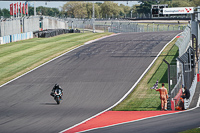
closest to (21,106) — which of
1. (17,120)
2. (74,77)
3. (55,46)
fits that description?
(17,120)

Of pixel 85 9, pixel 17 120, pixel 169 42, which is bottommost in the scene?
pixel 17 120

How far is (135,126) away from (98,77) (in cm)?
1352

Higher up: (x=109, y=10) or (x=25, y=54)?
(x=109, y=10)

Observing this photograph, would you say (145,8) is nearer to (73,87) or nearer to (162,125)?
(73,87)

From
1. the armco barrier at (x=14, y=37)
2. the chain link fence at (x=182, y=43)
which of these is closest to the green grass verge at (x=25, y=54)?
the armco barrier at (x=14, y=37)

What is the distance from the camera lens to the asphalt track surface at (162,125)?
16123 mm

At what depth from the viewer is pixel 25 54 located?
43844 mm

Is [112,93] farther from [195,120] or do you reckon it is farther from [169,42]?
[169,42]

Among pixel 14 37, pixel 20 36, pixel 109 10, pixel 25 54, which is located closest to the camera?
pixel 25 54

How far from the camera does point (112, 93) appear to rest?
25.7 metres

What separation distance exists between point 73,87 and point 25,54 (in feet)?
58.5

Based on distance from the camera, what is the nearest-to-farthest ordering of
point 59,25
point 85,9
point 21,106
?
point 21,106
point 59,25
point 85,9

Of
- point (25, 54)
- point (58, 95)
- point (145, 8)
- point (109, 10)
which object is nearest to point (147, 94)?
point (58, 95)

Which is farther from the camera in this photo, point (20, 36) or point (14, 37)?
point (20, 36)
